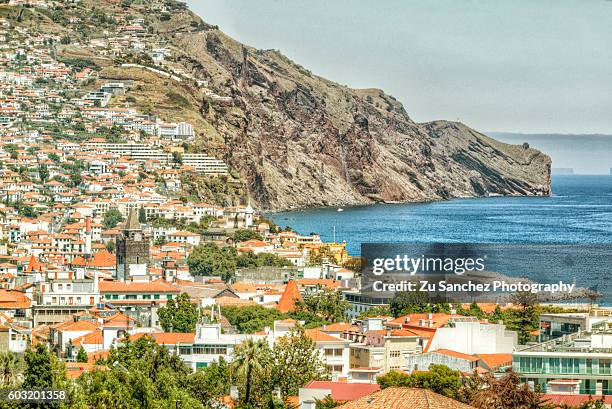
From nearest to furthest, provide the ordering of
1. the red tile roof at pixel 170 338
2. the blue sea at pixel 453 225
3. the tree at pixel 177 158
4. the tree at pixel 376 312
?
the red tile roof at pixel 170 338
the tree at pixel 376 312
the blue sea at pixel 453 225
the tree at pixel 177 158

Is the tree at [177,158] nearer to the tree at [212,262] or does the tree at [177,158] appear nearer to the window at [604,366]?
the tree at [212,262]

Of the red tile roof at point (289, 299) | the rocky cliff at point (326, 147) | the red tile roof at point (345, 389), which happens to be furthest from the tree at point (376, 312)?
the rocky cliff at point (326, 147)

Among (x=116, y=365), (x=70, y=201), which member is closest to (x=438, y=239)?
(x=70, y=201)

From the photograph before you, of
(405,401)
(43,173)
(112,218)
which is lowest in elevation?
(405,401)

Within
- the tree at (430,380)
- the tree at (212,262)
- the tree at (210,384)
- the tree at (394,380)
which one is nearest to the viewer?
the tree at (430,380)

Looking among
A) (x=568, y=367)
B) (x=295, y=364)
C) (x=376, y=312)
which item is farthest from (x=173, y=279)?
(x=568, y=367)

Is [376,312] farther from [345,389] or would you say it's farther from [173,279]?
[345,389]

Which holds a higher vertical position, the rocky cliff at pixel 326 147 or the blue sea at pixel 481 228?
the rocky cliff at pixel 326 147

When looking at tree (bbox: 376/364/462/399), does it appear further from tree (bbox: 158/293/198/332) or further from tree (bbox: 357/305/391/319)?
tree (bbox: 357/305/391/319)
